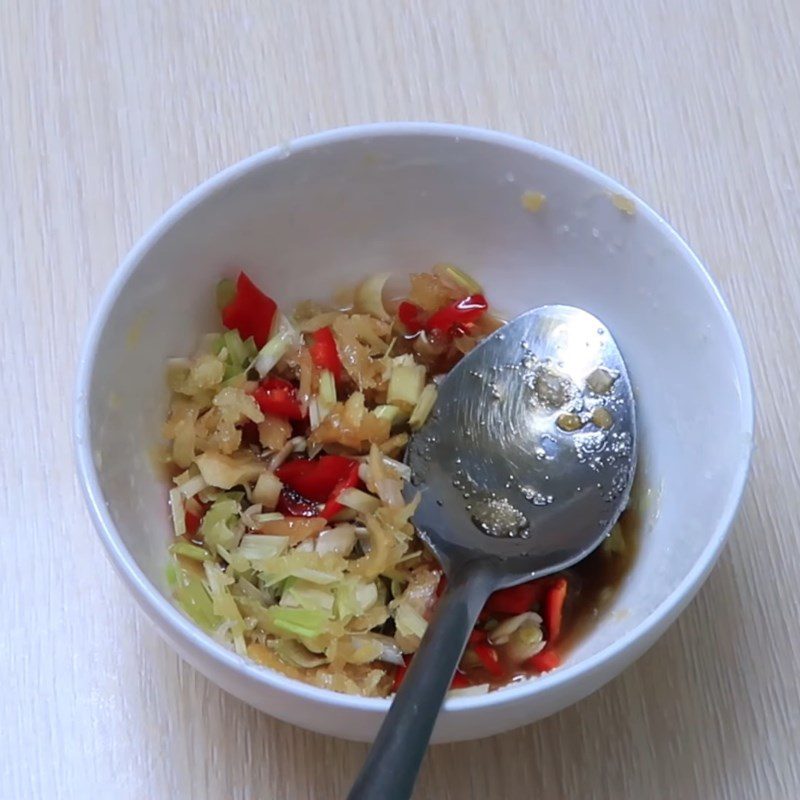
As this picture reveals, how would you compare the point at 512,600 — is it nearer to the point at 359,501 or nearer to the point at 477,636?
the point at 477,636

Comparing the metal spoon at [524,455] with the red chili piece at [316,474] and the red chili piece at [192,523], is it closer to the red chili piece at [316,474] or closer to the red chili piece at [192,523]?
the red chili piece at [316,474]

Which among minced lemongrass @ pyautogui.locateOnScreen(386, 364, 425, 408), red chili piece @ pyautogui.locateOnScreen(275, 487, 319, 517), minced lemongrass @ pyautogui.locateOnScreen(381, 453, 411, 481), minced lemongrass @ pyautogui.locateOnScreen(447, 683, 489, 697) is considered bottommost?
minced lemongrass @ pyautogui.locateOnScreen(447, 683, 489, 697)

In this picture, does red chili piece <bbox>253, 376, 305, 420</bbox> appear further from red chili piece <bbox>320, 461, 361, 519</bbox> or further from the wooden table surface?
the wooden table surface

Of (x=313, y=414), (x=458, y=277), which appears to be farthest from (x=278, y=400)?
(x=458, y=277)

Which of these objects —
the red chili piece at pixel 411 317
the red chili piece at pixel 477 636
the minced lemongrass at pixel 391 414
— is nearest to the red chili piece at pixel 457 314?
the red chili piece at pixel 411 317

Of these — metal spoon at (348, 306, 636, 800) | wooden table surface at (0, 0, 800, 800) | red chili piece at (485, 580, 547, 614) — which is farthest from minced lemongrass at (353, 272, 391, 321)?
red chili piece at (485, 580, 547, 614)

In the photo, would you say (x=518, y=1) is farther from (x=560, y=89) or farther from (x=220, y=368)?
(x=220, y=368)
